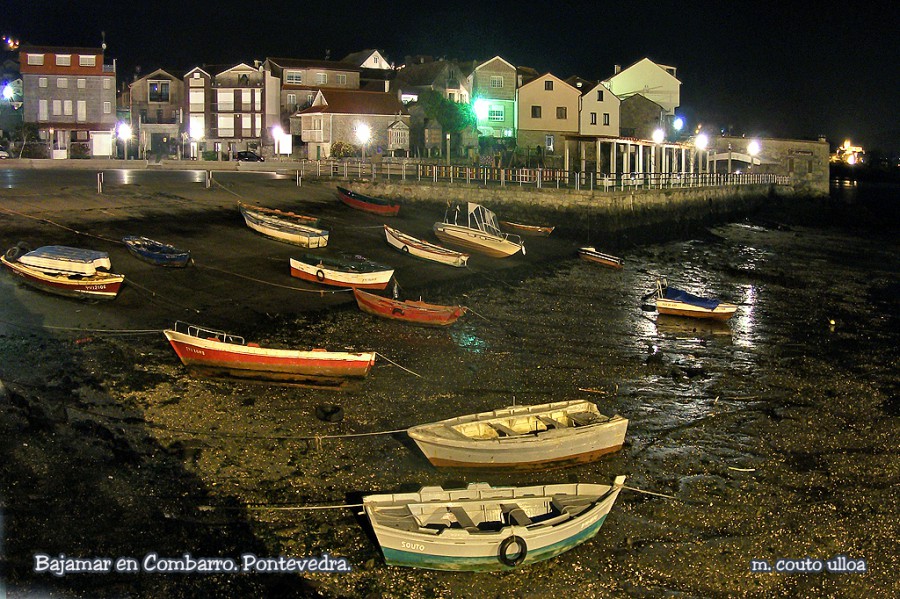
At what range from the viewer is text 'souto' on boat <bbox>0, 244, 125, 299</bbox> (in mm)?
23000

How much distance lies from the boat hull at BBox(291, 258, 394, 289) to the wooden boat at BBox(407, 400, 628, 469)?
1230 centimetres

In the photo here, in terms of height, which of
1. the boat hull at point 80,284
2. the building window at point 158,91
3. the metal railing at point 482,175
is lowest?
the boat hull at point 80,284

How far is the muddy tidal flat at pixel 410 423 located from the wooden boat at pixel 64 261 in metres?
0.86

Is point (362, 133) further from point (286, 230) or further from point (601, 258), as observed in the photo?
point (286, 230)

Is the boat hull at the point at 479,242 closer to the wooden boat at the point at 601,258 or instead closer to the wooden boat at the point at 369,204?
the wooden boat at the point at 601,258

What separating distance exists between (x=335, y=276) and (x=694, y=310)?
11685 millimetres

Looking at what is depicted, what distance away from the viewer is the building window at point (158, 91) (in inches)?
3221

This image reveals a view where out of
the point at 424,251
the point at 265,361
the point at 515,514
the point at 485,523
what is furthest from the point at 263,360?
the point at 424,251

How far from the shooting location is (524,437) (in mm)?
14414

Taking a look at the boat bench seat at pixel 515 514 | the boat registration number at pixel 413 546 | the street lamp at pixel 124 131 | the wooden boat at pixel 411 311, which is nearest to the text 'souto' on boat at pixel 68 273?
the wooden boat at pixel 411 311

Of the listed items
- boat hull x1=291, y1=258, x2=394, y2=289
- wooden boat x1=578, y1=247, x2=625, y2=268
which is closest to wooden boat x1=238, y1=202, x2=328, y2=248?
boat hull x1=291, y1=258, x2=394, y2=289

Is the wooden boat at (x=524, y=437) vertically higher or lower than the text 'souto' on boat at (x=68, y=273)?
lower

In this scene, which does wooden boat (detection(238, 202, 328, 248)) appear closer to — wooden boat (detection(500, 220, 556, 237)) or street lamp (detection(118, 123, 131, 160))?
wooden boat (detection(500, 220, 556, 237))

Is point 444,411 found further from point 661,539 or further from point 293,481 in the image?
point 661,539
